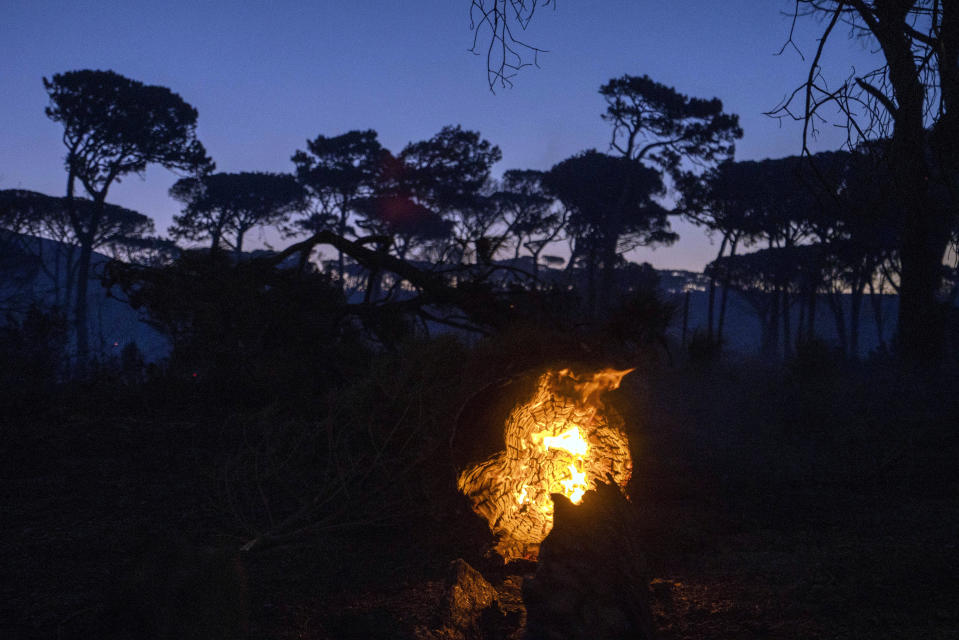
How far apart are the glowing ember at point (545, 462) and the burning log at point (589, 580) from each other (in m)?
0.74

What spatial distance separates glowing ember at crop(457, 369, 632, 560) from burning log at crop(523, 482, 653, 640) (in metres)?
0.74

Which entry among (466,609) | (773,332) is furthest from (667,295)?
(466,609)

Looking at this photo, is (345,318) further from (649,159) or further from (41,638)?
(649,159)

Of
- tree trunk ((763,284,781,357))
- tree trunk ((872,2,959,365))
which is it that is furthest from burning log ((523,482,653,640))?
tree trunk ((763,284,781,357))

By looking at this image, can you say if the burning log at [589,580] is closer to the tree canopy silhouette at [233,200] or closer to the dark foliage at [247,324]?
the dark foliage at [247,324]

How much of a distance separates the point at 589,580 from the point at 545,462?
43.2 inches

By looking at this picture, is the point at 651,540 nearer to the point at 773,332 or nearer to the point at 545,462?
the point at 545,462

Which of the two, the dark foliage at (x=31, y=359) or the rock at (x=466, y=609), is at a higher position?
the dark foliage at (x=31, y=359)

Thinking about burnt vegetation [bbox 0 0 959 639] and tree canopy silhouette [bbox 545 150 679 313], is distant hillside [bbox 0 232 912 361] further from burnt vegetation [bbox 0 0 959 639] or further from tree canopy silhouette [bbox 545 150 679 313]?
burnt vegetation [bbox 0 0 959 639]

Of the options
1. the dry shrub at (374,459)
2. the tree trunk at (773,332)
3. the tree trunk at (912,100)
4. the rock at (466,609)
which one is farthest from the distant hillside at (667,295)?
the rock at (466,609)

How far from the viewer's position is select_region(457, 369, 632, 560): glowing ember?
129 inches

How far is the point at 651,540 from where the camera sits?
3.66 metres

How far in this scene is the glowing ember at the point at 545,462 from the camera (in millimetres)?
3270

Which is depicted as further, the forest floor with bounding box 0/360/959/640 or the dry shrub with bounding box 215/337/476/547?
the dry shrub with bounding box 215/337/476/547
